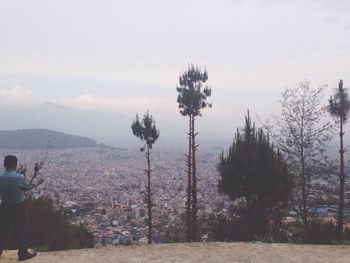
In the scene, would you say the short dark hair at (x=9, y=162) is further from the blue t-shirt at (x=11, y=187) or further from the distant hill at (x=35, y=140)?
the distant hill at (x=35, y=140)

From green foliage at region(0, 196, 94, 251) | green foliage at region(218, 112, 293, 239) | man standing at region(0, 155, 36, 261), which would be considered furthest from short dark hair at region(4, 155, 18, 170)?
green foliage at region(218, 112, 293, 239)

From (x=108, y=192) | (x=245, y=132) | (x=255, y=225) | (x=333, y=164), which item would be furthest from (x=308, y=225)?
(x=108, y=192)

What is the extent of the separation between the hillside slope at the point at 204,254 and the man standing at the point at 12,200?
558mm

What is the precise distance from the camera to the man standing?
25.2ft

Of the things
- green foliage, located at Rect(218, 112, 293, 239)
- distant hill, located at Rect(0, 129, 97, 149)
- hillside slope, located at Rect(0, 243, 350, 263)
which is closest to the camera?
hillside slope, located at Rect(0, 243, 350, 263)

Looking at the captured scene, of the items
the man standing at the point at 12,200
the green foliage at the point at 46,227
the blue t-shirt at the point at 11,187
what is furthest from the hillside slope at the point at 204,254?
the green foliage at the point at 46,227

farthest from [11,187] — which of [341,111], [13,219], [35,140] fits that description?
[35,140]

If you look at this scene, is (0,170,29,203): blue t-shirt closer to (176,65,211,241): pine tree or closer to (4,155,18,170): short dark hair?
(4,155,18,170): short dark hair

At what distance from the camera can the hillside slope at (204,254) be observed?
8281 mm

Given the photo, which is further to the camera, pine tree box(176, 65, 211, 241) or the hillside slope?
pine tree box(176, 65, 211, 241)

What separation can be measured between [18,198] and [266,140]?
12.3 metres

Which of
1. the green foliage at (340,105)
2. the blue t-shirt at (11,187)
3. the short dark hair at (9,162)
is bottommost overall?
the blue t-shirt at (11,187)

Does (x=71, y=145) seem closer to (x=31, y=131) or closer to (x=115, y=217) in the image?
(x=31, y=131)

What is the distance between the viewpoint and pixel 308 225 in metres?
16.2
